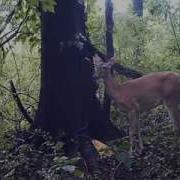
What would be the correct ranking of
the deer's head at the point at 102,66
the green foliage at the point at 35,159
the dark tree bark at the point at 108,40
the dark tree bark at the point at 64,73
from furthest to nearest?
the dark tree bark at the point at 108,40
the deer's head at the point at 102,66
the dark tree bark at the point at 64,73
the green foliage at the point at 35,159

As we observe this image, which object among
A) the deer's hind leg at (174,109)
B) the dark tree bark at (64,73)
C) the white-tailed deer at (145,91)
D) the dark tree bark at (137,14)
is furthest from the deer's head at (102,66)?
the dark tree bark at (137,14)

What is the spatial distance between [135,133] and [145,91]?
75 centimetres

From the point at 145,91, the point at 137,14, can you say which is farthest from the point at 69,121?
the point at 137,14

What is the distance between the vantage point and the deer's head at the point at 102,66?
26.6 ft

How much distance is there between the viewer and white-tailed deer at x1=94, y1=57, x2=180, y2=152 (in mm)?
8188

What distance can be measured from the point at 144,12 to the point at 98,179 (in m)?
10.9

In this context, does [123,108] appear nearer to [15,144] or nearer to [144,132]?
[144,132]

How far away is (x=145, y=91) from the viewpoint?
8.26m

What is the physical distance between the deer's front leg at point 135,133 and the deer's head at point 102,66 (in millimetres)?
650

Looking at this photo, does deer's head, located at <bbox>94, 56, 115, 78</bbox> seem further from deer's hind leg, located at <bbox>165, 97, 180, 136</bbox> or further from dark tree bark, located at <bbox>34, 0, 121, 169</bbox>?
deer's hind leg, located at <bbox>165, 97, 180, 136</bbox>

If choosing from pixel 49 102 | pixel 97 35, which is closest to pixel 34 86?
pixel 97 35

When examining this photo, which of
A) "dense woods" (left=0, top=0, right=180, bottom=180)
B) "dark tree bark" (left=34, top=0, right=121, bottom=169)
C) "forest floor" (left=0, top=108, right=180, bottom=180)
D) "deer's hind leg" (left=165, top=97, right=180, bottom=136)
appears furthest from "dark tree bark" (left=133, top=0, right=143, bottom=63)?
"forest floor" (left=0, top=108, right=180, bottom=180)

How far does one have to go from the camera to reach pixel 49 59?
26.1 ft

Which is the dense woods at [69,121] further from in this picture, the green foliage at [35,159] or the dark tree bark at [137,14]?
the dark tree bark at [137,14]
